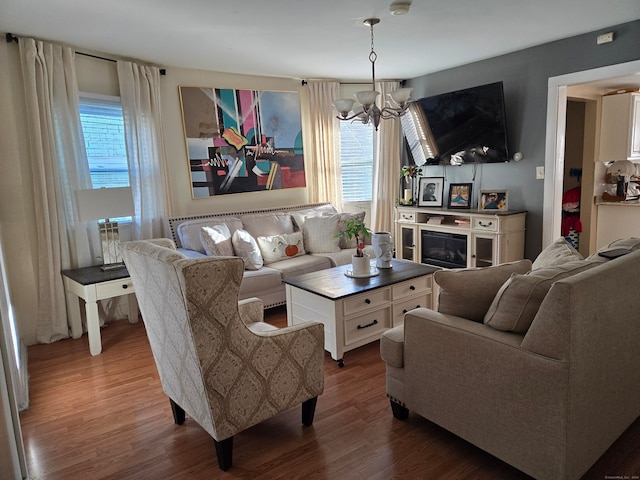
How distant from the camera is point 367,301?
9.77 ft

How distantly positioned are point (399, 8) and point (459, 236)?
2561 millimetres

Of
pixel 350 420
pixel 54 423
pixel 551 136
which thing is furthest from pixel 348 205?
pixel 54 423

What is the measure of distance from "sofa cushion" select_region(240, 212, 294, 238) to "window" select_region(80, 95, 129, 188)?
1.21 meters

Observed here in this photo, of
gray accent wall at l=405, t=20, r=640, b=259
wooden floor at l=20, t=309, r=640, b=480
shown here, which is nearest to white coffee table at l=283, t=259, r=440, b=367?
wooden floor at l=20, t=309, r=640, b=480

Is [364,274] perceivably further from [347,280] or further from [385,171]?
[385,171]

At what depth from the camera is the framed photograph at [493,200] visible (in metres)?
4.63

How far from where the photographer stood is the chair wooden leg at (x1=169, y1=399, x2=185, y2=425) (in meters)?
2.32

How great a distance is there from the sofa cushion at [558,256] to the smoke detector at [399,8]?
71.7 inches

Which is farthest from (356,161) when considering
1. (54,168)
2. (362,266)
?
(54,168)

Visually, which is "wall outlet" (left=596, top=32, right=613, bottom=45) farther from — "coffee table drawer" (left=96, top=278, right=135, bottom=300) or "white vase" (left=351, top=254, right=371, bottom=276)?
"coffee table drawer" (left=96, top=278, right=135, bottom=300)

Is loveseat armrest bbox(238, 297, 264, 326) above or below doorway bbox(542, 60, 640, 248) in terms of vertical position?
below

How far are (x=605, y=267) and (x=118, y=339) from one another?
346 cm

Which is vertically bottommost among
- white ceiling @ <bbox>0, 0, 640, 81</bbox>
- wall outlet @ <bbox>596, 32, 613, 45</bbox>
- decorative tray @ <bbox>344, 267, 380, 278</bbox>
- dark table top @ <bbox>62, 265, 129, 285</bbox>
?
decorative tray @ <bbox>344, 267, 380, 278</bbox>

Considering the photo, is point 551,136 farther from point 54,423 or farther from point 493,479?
point 54,423
